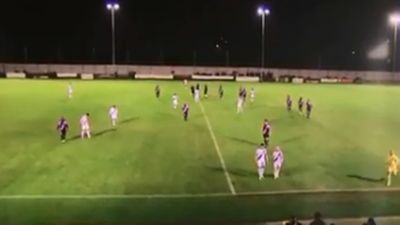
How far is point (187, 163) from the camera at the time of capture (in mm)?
40156

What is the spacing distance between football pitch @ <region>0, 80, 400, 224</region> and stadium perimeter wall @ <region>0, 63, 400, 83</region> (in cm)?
3800

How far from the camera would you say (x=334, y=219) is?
2675cm

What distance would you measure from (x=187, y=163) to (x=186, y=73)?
7811 centimetres

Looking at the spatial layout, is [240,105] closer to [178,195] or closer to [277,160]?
[277,160]

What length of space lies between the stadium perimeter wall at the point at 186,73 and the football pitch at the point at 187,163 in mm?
38004

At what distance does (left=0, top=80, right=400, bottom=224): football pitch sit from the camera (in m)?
30.3

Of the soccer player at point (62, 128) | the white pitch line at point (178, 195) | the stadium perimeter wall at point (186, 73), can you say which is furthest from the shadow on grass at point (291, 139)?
the stadium perimeter wall at point (186, 73)

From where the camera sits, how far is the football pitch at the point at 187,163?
3030 cm

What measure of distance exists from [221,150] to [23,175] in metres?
13.9

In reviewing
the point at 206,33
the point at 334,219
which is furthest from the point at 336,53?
the point at 334,219

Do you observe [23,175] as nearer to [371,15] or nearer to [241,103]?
[241,103]

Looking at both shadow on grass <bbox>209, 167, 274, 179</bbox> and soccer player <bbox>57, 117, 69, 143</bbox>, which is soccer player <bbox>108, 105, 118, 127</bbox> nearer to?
soccer player <bbox>57, 117, 69, 143</bbox>

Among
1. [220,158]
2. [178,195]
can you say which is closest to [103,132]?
[220,158]

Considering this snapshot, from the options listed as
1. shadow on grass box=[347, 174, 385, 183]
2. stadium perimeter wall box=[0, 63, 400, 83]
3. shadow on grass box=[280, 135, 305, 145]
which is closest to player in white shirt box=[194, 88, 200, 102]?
shadow on grass box=[280, 135, 305, 145]
